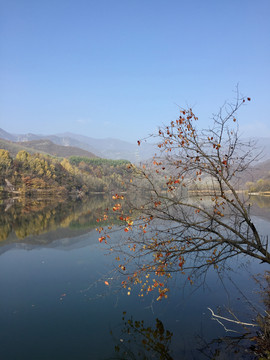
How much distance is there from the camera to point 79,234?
19.0m

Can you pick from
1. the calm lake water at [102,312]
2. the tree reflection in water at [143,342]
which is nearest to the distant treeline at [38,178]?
the calm lake water at [102,312]

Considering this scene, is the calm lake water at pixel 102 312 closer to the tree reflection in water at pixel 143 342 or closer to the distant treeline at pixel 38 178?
the tree reflection in water at pixel 143 342

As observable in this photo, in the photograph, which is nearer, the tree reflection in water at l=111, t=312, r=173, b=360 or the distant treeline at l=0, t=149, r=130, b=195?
the tree reflection in water at l=111, t=312, r=173, b=360

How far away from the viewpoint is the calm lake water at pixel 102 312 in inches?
236

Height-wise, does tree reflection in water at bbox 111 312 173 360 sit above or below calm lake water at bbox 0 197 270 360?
above

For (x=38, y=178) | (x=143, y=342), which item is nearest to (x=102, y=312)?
(x=143, y=342)

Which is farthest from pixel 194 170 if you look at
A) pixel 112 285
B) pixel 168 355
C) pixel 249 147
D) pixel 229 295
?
pixel 112 285

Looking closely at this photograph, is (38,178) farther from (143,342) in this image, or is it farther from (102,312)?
(143,342)

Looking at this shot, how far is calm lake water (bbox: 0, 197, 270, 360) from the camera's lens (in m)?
6.00

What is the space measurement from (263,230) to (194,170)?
14676 mm

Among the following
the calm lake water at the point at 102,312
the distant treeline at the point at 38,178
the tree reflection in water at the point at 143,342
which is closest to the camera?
the tree reflection in water at the point at 143,342

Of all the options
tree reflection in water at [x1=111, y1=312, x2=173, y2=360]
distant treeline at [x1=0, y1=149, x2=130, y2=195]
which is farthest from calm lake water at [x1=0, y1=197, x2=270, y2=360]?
distant treeline at [x1=0, y1=149, x2=130, y2=195]

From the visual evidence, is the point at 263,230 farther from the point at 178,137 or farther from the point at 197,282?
the point at 178,137

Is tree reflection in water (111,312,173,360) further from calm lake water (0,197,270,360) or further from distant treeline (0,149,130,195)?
distant treeline (0,149,130,195)
